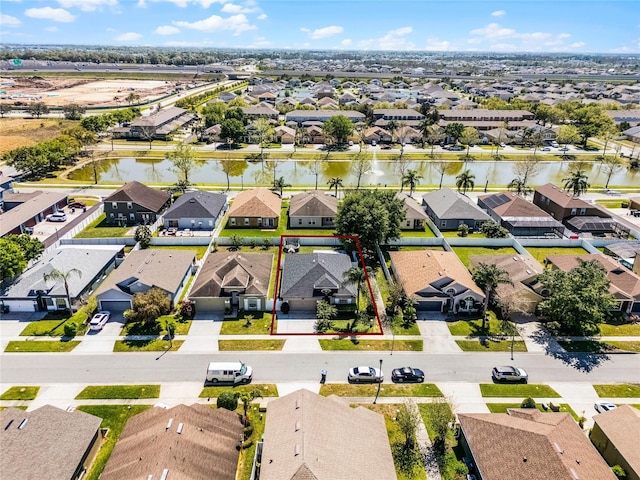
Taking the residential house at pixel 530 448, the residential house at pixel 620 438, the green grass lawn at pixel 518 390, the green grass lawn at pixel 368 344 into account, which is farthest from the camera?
the green grass lawn at pixel 368 344

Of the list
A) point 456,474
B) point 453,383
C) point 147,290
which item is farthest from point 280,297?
point 456,474

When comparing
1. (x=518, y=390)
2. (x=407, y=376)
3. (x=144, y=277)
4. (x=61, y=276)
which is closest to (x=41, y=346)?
(x=61, y=276)

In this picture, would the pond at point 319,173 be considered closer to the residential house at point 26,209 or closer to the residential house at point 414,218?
the residential house at point 26,209

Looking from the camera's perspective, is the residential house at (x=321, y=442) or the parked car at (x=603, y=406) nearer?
the residential house at (x=321, y=442)

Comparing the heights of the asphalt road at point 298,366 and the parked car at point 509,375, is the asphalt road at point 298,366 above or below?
below

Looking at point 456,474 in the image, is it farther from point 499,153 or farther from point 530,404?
point 499,153

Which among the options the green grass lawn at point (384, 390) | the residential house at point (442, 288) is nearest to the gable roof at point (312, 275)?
the residential house at point (442, 288)
